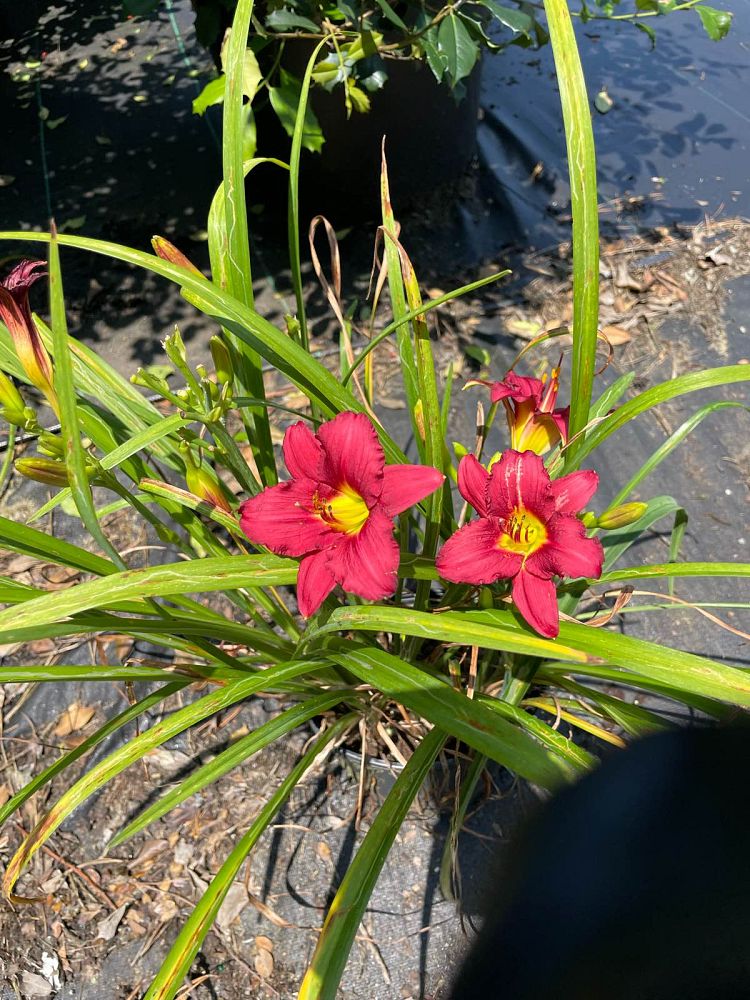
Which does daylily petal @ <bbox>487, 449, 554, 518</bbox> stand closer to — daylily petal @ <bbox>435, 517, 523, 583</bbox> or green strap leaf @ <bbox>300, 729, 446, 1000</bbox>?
daylily petal @ <bbox>435, 517, 523, 583</bbox>

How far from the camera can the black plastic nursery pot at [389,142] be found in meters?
2.25

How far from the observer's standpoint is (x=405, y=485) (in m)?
0.77

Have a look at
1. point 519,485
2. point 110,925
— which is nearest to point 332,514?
point 519,485

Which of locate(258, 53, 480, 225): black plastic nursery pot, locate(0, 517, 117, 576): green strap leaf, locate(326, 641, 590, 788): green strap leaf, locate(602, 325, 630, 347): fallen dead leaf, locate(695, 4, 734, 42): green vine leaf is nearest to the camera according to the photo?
locate(326, 641, 590, 788): green strap leaf

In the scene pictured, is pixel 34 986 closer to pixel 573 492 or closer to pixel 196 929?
pixel 196 929

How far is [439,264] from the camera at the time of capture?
238 cm

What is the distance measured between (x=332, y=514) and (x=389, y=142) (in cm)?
207

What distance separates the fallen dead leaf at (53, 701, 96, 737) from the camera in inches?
55.1

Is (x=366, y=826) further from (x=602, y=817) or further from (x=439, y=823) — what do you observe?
(x=602, y=817)

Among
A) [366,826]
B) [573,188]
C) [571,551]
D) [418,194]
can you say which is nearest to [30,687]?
[366,826]

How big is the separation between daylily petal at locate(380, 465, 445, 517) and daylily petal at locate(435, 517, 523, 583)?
8 cm

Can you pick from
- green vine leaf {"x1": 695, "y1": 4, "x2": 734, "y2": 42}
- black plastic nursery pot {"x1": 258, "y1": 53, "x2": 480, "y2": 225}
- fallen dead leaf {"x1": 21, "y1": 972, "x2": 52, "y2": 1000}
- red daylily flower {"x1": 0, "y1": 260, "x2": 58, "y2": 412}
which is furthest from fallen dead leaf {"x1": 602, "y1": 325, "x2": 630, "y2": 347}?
fallen dead leaf {"x1": 21, "y1": 972, "x2": 52, "y2": 1000}

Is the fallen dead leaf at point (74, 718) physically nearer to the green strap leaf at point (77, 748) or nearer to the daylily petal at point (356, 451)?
the green strap leaf at point (77, 748)

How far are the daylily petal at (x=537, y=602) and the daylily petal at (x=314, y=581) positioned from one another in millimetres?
226
